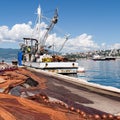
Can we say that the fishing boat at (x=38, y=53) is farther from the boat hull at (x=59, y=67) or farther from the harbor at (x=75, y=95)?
the harbor at (x=75, y=95)

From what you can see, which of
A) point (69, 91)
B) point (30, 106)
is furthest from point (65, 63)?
point (30, 106)

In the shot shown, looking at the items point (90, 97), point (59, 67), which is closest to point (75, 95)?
point (90, 97)

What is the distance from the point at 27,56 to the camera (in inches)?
2788

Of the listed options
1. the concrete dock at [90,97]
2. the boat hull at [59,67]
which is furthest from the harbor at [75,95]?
the boat hull at [59,67]

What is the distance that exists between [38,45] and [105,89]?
56.3 meters

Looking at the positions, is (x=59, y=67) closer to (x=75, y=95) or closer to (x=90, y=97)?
(x=75, y=95)


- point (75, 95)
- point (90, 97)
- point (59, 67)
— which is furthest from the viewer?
point (59, 67)

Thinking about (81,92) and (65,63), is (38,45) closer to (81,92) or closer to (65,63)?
(65,63)

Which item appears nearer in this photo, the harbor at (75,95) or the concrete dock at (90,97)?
the harbor at (75,95)

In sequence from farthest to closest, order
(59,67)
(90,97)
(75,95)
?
(59,67) → (75,95) → (90,97)

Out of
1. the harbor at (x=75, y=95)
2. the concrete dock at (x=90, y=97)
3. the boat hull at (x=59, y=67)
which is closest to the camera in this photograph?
the harbor at (x=75, y=95)

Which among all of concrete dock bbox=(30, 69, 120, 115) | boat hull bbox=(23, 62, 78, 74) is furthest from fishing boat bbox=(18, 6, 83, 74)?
concrete dock bbox=(30, 69, 120, 115)

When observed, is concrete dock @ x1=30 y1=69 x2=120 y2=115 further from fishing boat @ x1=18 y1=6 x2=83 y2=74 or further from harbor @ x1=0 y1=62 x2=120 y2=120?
fishing boat @ x1=18 y1=6 x2=83 y2=74

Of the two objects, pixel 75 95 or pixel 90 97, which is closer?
pixel 90 97
